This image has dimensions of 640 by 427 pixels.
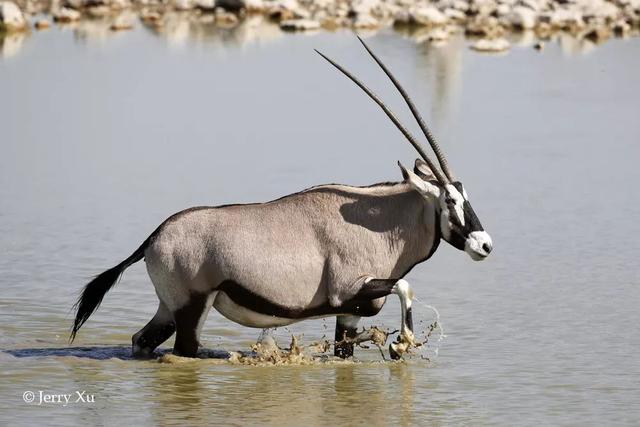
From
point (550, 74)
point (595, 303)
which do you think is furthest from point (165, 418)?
point (550, 74)

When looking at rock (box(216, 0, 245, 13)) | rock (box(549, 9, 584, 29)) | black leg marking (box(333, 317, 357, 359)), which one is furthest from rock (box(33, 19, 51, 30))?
black leg marking (box(333, 317, 357, 359))

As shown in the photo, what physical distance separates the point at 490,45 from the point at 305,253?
64.9ft

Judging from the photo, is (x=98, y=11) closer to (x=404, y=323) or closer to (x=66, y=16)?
(x=66, y=16)

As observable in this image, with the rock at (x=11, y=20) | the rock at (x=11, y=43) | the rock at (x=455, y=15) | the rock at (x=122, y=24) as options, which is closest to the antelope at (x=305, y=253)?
the rock at (x=11, y=43)

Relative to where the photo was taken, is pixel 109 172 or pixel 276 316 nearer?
pixel 276 316

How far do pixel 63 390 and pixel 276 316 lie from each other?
1.32 meters

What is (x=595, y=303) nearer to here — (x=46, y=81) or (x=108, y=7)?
(x=46, y=81)

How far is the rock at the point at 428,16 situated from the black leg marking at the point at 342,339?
24.1m

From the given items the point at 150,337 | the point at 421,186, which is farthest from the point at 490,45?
the point at 150,337

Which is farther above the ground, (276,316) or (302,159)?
(276,316)

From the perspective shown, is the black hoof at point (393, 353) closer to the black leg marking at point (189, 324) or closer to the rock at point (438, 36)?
→ the black leg marking at point (189, 324)

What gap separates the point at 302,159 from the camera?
17438 mm

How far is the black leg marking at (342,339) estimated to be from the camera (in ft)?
33.1

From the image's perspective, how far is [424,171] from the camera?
33.1 feet
